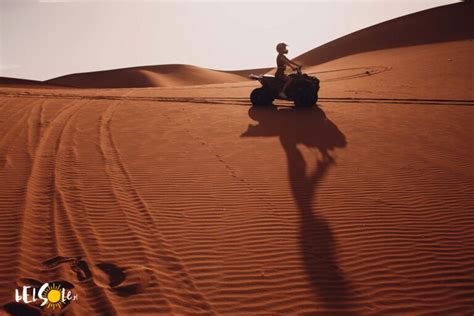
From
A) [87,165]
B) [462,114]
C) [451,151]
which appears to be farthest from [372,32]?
[87,165]

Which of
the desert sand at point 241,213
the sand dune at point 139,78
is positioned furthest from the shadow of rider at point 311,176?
the sand dune at point 139,78

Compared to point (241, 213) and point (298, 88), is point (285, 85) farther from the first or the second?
point (241, 213)

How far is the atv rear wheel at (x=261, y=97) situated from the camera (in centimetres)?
Result: 1306

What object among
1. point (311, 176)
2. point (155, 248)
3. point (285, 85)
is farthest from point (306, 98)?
point (155, 248)

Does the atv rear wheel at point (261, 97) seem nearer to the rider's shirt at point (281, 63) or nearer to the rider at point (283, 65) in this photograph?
the rider at point (283, 65)

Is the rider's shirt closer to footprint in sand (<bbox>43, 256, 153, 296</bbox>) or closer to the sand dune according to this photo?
footprint in sand (<bbox>43, 256, 153, 296</bbox>)

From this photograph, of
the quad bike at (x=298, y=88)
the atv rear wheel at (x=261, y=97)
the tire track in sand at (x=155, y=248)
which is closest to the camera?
the tire track in sand at (x=155, y=248)

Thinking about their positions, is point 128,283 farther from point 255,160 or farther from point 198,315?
point 255,160

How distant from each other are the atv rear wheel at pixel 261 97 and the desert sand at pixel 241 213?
6.45ft

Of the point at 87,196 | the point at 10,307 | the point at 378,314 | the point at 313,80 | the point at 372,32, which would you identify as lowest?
the point at 378,314

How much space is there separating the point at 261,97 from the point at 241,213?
8.27 meters

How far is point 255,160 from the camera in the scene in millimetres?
7645

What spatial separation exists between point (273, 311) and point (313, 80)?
32.9 ft

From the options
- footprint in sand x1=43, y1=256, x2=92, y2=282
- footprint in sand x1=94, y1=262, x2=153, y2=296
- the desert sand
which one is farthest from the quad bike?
footprint in sand x1=43, y1=256, x2=92, y2=282
